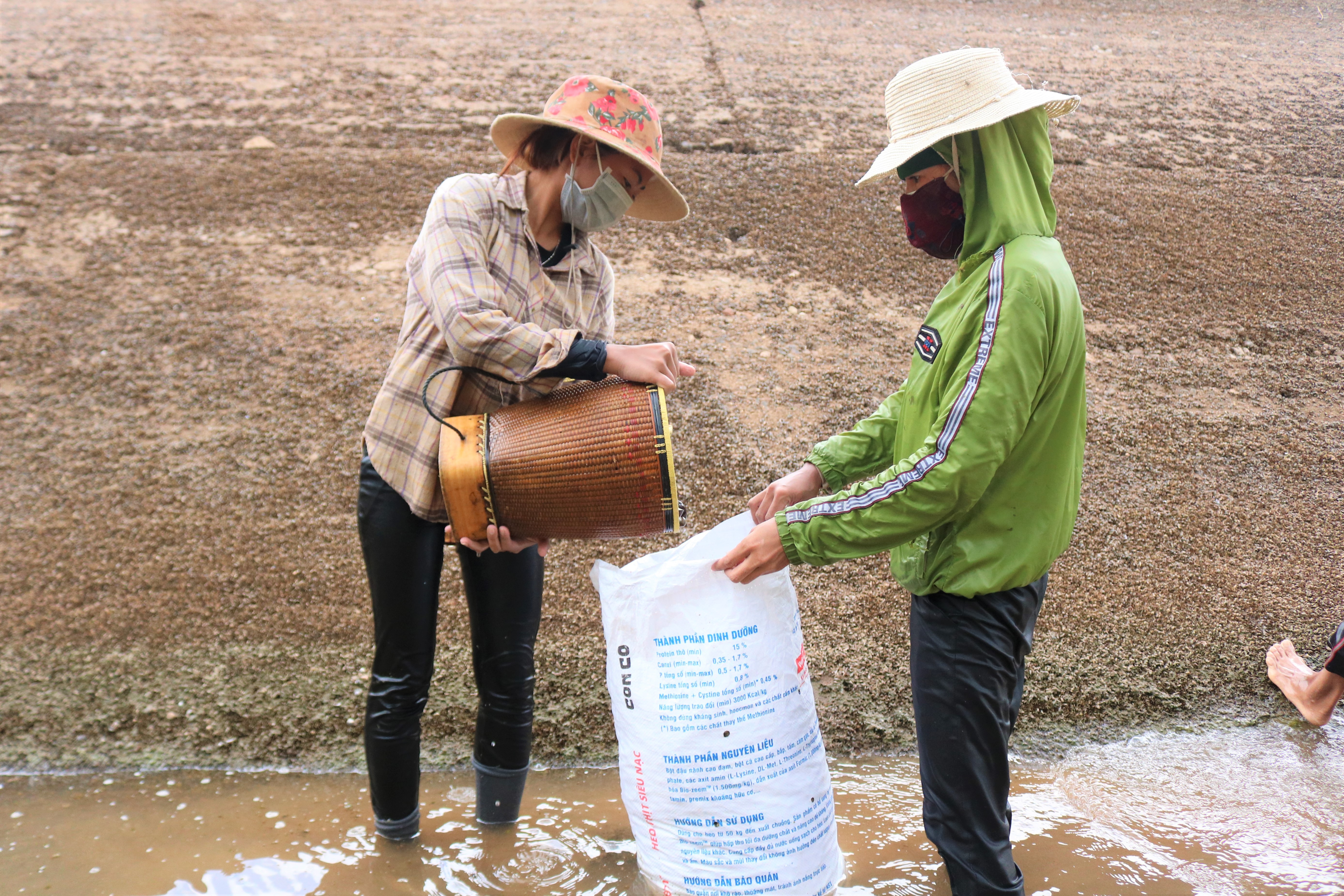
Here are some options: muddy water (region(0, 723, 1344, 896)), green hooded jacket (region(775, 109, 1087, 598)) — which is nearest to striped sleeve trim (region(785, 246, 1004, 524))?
green hooded jacket (region(775, 109, 1087, 598))

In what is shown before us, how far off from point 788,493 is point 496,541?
0.53 meters

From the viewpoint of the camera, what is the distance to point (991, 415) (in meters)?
1.37

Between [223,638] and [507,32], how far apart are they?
15.2ft

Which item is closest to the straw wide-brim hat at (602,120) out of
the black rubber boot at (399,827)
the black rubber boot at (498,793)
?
the black rubber boot at (498,793)

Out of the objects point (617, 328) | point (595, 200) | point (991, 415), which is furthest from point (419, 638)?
point (617, 328)

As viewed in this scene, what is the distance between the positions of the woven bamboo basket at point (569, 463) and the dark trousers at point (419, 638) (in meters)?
0.20

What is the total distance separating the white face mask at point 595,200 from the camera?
1776mm

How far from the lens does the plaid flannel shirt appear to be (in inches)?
65.4

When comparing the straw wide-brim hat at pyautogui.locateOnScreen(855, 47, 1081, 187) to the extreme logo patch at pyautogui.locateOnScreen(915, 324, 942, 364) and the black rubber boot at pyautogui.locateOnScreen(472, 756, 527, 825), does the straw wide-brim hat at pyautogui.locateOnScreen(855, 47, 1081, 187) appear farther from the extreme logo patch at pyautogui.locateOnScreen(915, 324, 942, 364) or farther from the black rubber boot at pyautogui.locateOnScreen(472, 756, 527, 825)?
the black rubber boot at pyautogui.locateOnScreen(472, 756, 527, 825)

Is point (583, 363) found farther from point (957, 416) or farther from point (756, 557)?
point (957, 416)

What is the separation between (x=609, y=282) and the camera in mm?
1980

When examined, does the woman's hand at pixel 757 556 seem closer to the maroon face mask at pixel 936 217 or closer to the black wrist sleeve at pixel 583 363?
the black wrist sleeve at pixel 583 363

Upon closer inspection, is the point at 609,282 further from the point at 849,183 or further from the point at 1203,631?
the point at 849,183

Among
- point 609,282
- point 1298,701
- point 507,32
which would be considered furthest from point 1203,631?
point 507,32
